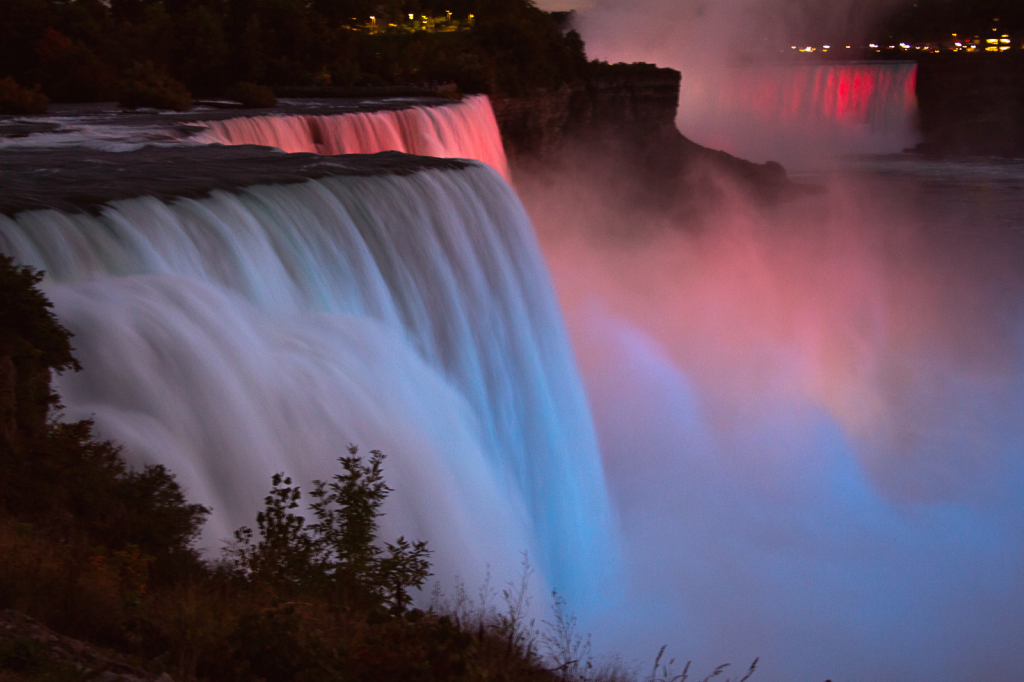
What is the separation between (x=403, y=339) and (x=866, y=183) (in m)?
45.3

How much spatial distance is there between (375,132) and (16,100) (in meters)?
6.14

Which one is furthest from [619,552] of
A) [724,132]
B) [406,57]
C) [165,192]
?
[724,132]

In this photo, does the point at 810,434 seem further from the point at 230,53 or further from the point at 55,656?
the point at 230,53

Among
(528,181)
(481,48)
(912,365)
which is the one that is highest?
(481,48)

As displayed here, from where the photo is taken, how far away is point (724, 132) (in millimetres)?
63281

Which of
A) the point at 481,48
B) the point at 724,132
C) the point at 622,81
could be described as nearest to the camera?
the point at 481,48

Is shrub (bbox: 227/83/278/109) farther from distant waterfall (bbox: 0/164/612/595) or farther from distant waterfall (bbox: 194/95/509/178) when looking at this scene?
distant waterfall (bbox: 0/164/612/595)

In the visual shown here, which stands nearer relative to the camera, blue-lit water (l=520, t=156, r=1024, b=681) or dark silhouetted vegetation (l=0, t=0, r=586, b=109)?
blue-lit water (l=520, t=156, r=1024, b=681)

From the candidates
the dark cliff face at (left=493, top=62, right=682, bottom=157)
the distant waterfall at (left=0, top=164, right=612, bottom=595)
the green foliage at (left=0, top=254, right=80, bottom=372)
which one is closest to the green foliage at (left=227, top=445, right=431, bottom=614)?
the distant waterfall at (left=0, top=164, right=612, bottom=595)

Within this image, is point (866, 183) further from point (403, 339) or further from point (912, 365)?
point (403, 339)

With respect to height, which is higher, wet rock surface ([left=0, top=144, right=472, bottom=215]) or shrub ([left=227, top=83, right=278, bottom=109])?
shrub ([left=227, top=83, right=278, bottom=109])

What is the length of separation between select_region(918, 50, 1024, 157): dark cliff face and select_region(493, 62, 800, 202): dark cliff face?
20180 mm

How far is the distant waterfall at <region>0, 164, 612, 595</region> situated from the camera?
5348 mm

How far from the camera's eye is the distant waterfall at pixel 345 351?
17.5 ft
